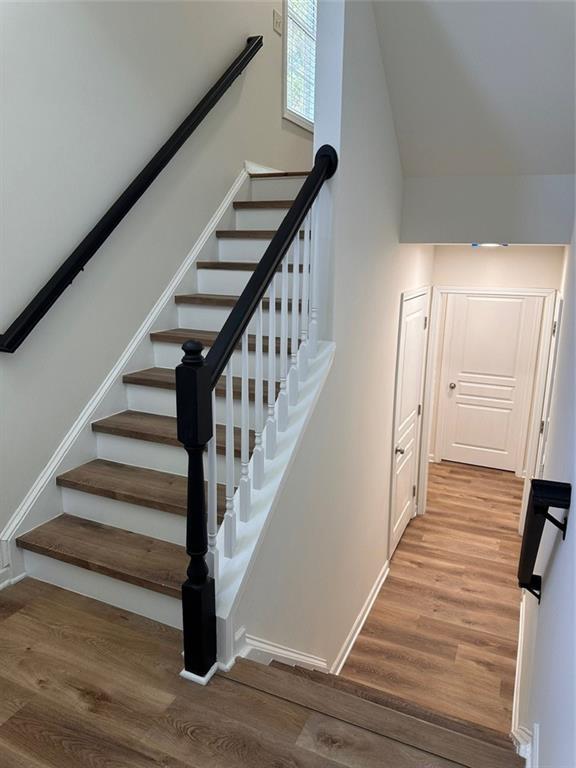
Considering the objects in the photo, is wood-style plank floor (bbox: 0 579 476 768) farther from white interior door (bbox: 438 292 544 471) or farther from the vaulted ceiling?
white interior door (bbox: 438 292 544 471)

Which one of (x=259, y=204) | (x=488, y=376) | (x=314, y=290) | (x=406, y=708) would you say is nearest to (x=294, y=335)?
(x=314, y=290)

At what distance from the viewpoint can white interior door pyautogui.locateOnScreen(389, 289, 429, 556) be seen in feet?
13.3

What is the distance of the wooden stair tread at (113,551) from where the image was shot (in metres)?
2.06

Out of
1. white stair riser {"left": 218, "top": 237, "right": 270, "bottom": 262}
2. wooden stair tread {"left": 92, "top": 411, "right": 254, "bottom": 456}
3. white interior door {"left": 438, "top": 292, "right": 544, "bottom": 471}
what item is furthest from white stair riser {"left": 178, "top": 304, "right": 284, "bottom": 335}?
white interior door {"left": 438, "top": 292, "right": 544, "bottom": 471}

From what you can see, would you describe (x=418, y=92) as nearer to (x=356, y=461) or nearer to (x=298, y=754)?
(x=356, y=461)

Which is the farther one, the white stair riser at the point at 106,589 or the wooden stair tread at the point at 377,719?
the white stair riser at the point at 106,589

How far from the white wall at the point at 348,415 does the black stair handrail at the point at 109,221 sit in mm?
936

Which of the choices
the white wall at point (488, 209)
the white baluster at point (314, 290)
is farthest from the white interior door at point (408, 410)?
the white baluster at point (314, 290)

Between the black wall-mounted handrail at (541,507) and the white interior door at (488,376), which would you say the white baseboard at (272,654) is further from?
the white interior door at (488,376)

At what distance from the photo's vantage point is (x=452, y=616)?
3.75 m

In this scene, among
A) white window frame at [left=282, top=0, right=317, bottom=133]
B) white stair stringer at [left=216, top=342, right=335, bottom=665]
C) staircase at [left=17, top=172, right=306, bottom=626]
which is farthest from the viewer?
white window frame at [left=282, top=0, right=317, bottom=133]

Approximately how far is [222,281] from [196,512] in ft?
6.19

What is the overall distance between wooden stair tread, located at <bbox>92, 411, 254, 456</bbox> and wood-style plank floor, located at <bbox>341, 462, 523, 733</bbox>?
1779 millimetres

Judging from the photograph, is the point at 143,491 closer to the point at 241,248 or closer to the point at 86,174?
the point at 86,174
